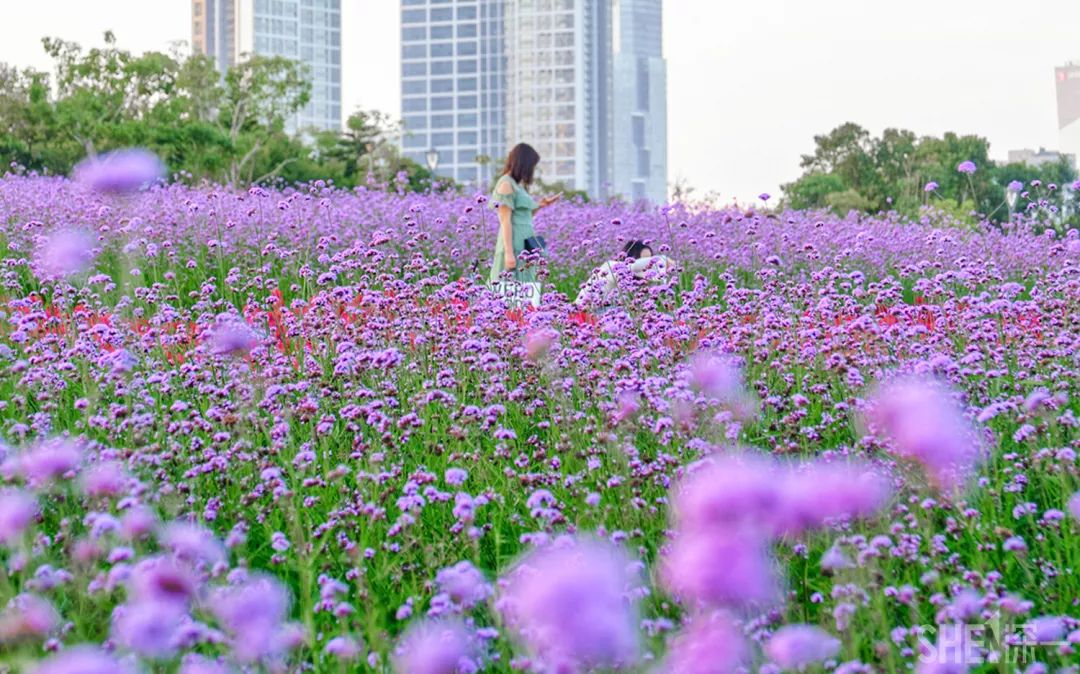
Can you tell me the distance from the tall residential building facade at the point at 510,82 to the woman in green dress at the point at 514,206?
360ft

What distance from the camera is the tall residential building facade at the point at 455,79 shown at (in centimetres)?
12669

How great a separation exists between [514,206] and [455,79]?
125 meters

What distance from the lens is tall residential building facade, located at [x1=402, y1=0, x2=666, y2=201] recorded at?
12188 centimetres

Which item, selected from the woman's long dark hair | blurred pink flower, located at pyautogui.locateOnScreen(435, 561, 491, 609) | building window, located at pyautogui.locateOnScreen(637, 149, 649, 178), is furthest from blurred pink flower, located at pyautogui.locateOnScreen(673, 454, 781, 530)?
building window, located at pyautogui.locateOnScreen(637, 149, 649, 178)

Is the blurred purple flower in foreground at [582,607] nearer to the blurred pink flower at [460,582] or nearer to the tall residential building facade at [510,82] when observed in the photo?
the blurred pink flower at [460,582]

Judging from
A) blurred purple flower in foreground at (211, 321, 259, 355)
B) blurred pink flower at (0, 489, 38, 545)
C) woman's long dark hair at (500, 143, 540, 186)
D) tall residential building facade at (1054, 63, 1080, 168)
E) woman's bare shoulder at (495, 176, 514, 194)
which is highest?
tall residential building facade at (1054, 63, 1080, 168)

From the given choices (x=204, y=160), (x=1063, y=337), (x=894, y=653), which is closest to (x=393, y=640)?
(x=894, y=653)

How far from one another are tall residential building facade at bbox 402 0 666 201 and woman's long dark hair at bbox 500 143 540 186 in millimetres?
109853

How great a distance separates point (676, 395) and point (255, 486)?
1218mm

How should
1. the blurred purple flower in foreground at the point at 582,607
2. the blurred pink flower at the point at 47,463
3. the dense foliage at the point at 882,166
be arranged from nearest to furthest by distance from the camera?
the blurred purple flower in foreground at the point at 582,607 → the blurred pink flower at the point at 47,463 → the dense foliage at the point at 882,166

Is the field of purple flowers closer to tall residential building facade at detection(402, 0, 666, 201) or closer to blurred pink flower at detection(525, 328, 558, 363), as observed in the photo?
blurred pink flower at detection(525, 328, 558, 363)

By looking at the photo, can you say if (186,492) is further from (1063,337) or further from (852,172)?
(852,172)

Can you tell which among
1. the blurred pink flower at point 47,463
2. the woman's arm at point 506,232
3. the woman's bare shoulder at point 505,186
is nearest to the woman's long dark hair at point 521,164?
the woman's bare shoulder at point 505,186

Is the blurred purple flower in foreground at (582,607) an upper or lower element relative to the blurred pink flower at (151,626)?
upper
